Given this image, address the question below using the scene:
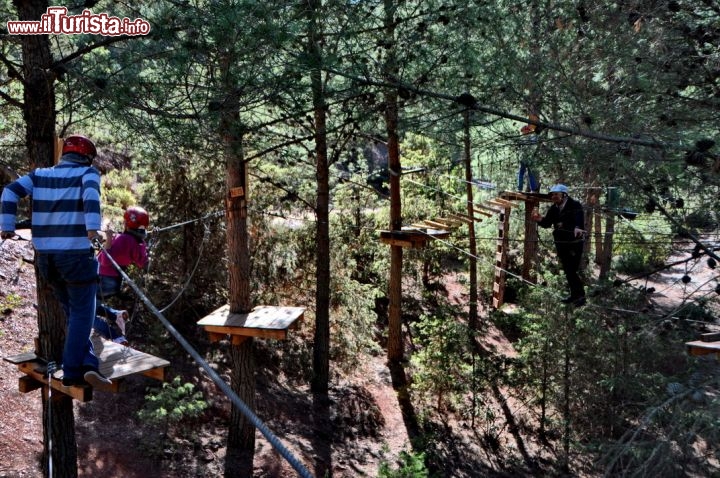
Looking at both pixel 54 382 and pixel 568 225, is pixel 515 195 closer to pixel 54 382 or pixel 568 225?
pixel 568 225

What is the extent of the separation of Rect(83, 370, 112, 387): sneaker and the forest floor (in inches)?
112

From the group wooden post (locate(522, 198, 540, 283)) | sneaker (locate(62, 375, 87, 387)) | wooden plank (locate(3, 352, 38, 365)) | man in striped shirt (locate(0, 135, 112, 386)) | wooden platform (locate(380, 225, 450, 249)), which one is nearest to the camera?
man in striped shirt (locate(0, 135, 112, 386))

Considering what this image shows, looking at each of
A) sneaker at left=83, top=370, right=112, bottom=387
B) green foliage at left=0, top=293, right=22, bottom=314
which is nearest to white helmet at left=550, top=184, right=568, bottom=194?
sneaker at left=83, top=370, right=112, bottom=387

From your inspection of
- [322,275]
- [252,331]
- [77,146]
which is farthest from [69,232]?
[322,275]

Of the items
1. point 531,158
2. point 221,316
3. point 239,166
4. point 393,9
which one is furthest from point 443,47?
Result: point 221,316

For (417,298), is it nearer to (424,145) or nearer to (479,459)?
(424,145)

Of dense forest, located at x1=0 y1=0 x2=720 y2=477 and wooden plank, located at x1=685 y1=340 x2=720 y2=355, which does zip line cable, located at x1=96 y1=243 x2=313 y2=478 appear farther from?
wooden plank, located at x1=685 y1=340 x2=720 y2=355

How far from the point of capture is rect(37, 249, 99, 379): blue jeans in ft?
12.1

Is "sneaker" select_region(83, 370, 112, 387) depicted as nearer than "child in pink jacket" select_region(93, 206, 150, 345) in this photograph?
Yes

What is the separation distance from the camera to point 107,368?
3.87 metres

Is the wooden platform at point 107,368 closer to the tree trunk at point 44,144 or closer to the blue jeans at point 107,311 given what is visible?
the tree trunk at point 44,144

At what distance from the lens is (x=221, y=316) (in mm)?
6613

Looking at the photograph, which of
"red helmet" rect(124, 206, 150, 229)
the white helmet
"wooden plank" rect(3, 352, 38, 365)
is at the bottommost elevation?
"wooden plank" rect(3, 352, 38, 365)

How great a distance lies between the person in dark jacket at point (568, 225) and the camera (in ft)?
21.9
